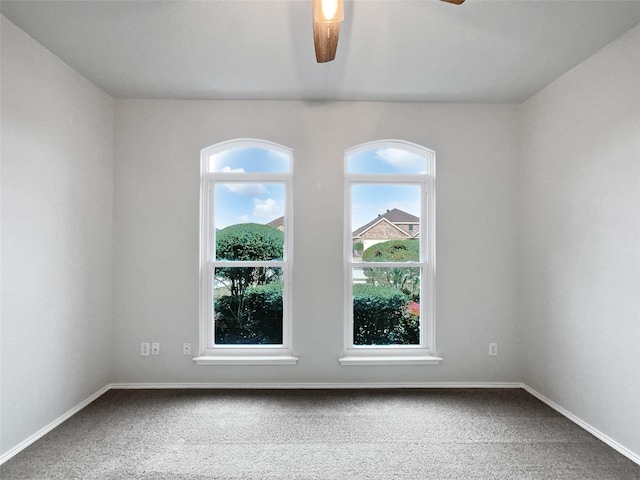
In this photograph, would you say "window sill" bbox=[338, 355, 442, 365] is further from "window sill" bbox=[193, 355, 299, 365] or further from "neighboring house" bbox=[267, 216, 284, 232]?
"neighboring house" bbox=[267, 216, 284, 232]

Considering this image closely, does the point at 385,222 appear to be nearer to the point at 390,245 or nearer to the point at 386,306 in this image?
the point at 390,245

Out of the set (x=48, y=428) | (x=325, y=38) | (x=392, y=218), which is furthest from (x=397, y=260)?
(x=48, y=428)

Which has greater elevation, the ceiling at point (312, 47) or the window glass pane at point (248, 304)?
the ceiling at point (312, 47)

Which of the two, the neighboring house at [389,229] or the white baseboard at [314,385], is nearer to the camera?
the white baseboard at [314,385]

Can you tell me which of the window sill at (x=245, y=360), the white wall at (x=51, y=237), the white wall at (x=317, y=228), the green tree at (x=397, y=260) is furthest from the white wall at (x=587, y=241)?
the white wall at (x=51, y=237)

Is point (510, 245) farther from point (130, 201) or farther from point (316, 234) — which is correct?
point (130, 201)

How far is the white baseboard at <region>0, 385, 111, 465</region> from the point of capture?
8.00 ft

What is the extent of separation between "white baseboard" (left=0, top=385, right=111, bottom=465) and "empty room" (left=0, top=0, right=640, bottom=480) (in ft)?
0.04

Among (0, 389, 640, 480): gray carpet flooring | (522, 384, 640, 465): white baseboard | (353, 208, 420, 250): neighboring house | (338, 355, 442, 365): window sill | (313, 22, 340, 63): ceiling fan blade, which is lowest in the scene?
(0, 389, 640, 480): gray carpet flooring

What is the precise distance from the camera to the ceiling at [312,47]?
2279mm

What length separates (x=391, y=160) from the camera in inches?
151

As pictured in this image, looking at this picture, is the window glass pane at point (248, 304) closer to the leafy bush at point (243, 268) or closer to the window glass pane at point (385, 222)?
the leafy bush at point (243, 268)

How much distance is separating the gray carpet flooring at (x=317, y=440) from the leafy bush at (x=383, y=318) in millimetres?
516

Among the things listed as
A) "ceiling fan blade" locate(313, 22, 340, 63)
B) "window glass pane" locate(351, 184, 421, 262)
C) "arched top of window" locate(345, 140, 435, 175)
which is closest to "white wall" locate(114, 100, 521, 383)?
"arched top of window" locate(345, 140, 435, 175)
